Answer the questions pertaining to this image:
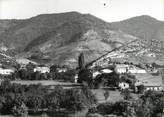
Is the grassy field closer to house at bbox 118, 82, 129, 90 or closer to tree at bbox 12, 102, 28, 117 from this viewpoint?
house at bbox 118, 82, 129, 90

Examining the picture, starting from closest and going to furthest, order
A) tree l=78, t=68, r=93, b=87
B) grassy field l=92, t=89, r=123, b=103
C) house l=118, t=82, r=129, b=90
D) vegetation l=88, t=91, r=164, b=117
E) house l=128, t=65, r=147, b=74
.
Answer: vegetation l=88, t=91, r=164, b=117, grassy field l=92, t=89, r=123, b=103, house l=118, t=82, r=129, b=90, tree l=78, t=68, r=93, b=87, house l=128, t=65, r=147, b=74

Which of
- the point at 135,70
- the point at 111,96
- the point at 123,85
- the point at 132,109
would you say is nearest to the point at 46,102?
the point at 132,109

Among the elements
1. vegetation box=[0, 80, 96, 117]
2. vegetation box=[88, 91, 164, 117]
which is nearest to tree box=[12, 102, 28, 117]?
vegetation box=[0, 80, 96, 117]

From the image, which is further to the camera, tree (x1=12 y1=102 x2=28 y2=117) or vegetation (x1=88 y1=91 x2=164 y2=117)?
tree (x1=12 y1=102 x2=28 y2=117)

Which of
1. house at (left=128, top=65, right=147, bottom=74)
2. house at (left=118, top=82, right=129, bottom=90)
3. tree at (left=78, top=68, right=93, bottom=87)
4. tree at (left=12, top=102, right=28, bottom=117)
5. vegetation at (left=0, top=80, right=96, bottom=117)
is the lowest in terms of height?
tree at (left=12, top=102, right=28, bottom=117)

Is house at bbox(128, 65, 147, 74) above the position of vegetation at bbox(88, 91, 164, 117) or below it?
above

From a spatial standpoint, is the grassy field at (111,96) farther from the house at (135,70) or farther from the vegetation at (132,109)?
the house at (135,70)

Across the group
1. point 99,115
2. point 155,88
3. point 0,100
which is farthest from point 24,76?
point 99,115

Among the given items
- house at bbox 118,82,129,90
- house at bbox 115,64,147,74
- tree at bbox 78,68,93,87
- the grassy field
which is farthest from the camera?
house at bbox 115,64,147,74

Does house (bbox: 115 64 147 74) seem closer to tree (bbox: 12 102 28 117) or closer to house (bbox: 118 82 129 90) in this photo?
house (bbox: 118 82 129 90)

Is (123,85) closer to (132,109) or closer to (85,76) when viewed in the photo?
(85,76)

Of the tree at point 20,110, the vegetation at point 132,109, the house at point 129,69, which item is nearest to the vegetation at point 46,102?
the tree at point 20,110
